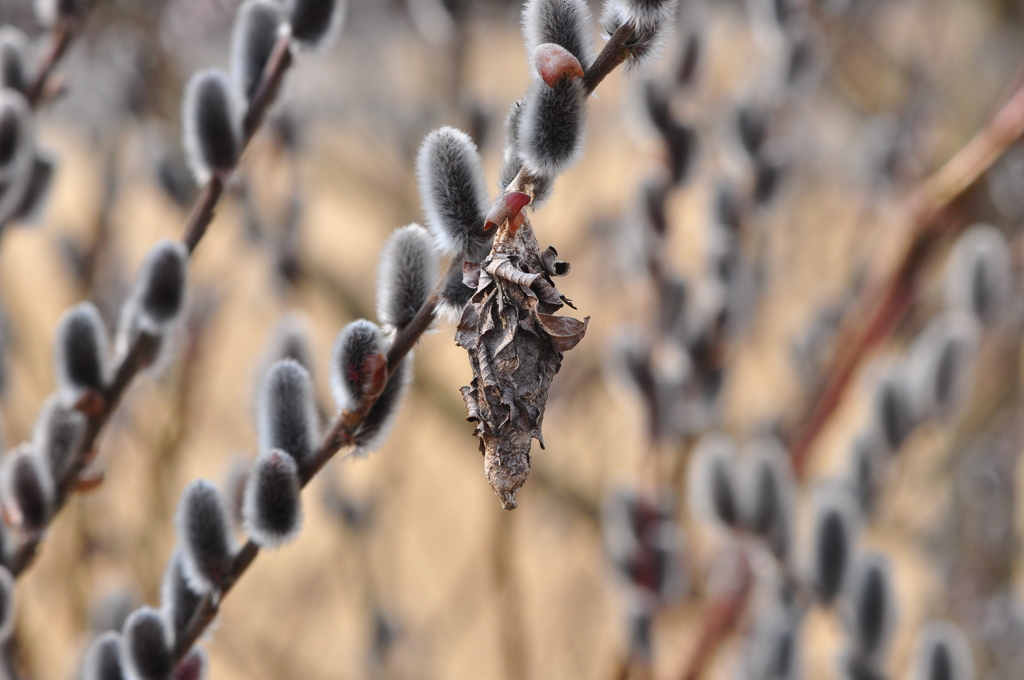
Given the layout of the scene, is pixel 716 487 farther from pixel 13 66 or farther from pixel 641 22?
pixel 13 66

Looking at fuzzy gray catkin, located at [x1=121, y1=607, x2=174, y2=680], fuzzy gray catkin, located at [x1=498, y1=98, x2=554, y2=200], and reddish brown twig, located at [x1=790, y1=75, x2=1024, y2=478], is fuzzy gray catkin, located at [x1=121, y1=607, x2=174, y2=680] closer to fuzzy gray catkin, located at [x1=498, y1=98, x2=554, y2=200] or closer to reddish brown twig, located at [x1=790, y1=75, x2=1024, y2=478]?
fuzzy gray catkin, located at [x1=498, y1=98, x2=554, y2=200]

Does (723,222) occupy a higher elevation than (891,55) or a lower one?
lower

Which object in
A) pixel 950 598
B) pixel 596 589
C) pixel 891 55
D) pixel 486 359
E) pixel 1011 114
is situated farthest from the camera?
pixel 596 589

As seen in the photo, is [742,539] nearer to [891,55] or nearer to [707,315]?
[707,315]

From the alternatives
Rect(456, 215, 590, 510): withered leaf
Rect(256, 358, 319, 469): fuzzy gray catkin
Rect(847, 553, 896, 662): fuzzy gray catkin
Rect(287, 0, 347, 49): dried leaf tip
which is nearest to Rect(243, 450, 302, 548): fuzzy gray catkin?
Rect(256, 358, 319, 469): fuzzy gray catkin

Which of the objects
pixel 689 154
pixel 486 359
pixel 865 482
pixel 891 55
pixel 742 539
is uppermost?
pixel 891 55

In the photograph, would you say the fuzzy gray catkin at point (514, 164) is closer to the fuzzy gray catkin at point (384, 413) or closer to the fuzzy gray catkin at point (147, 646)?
the fuzzy gray catkin at point (384, 413)

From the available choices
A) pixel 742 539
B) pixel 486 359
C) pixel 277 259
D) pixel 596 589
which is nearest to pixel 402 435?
pixel 277 259

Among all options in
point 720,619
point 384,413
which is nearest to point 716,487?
point 720,619
